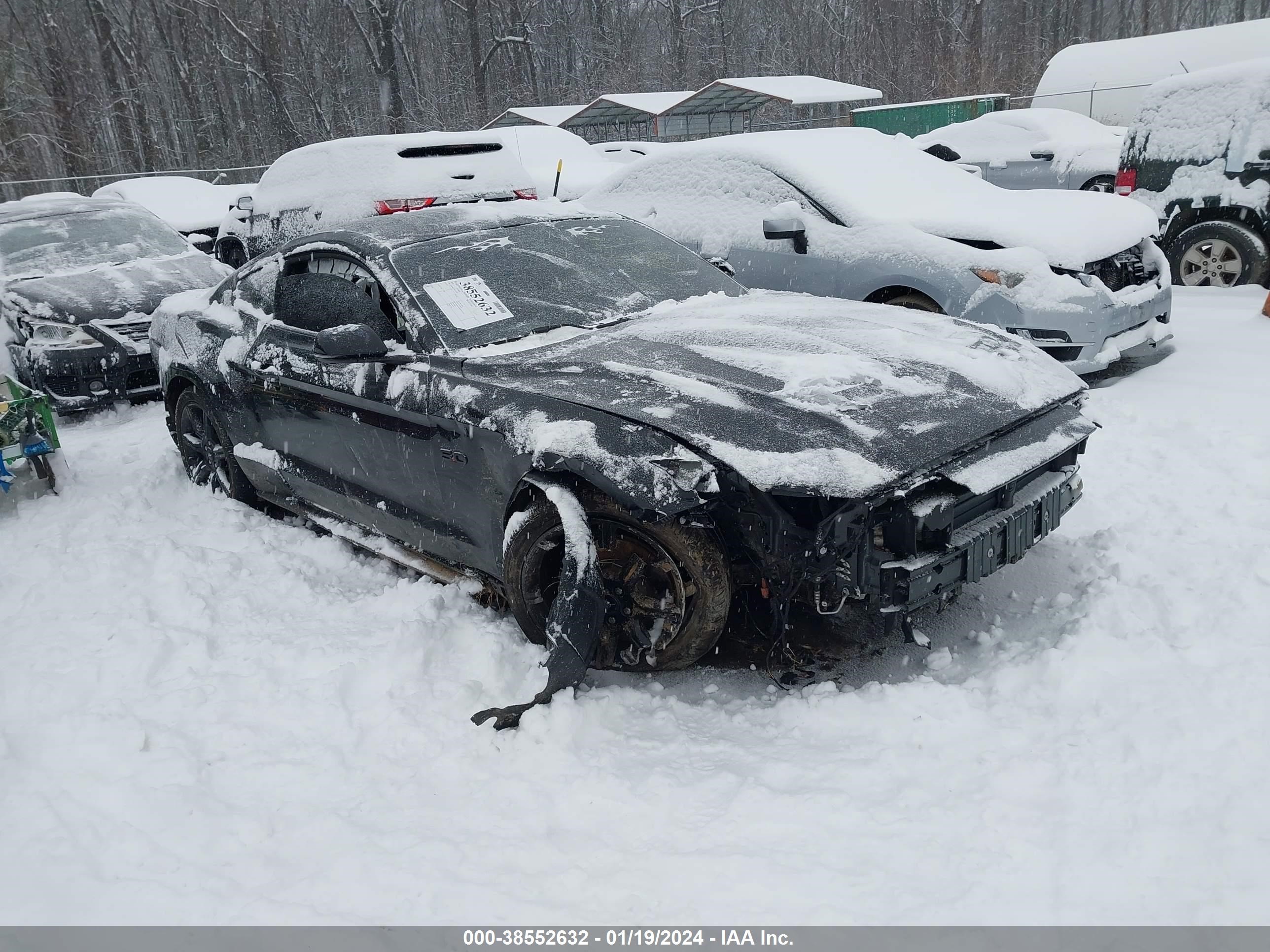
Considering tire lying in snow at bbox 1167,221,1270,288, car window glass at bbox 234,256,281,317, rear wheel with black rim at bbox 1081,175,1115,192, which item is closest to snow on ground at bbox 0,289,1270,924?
car window glass at bbox 234,256,281,317


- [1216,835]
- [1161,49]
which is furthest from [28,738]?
[1161,49]

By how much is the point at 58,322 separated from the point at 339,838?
6.48 metres

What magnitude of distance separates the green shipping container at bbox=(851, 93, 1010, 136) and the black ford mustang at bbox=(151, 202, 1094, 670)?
2194 centimetres

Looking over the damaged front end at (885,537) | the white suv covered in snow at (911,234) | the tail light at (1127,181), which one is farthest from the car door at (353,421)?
the tail light at (1127,181)

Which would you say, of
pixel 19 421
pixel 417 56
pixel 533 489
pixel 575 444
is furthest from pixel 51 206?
pixel 417 56

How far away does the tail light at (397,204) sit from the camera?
27.6 ft

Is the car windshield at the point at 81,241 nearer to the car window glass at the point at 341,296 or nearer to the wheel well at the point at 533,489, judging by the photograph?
the car window glass at the point at 341,296

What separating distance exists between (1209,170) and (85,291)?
9416mm

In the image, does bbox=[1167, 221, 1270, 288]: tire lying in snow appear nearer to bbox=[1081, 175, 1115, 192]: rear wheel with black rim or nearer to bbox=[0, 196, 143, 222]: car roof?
bbox=[1081, 175, 1115, 192]: rear wheel with black rim

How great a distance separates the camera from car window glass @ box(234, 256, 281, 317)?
187 inches

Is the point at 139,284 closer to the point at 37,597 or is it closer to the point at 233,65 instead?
the point at 37,597

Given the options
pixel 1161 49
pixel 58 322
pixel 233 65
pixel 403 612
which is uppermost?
pixel 233 65

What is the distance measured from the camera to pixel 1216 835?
237 cm

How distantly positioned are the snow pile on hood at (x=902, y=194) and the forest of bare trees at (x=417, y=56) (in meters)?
29.0
